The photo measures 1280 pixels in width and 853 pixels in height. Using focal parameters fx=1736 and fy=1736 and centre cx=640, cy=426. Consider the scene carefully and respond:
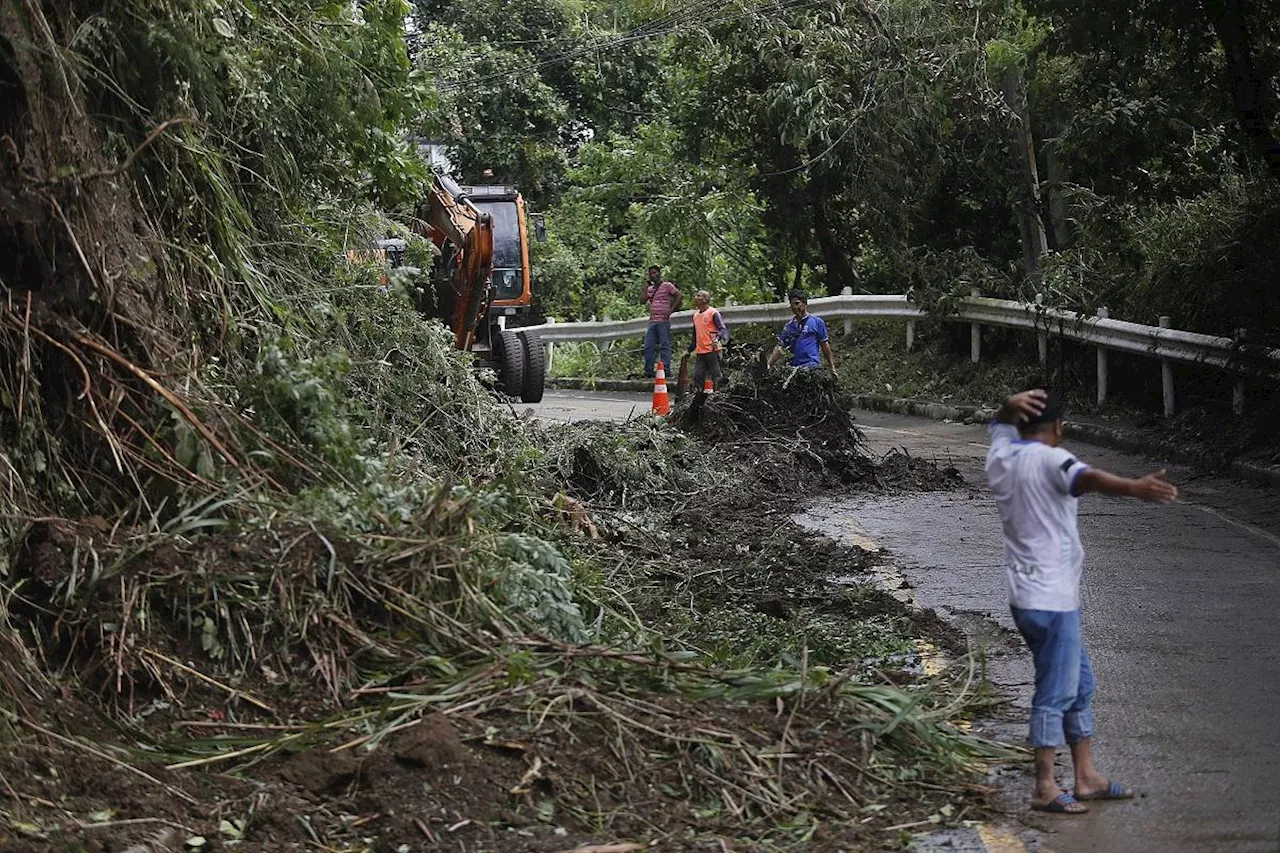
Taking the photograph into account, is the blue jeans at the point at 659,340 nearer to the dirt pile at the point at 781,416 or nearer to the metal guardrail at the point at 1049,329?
the metal guardrail at the point at 1049,329

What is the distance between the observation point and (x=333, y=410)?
8.05 m

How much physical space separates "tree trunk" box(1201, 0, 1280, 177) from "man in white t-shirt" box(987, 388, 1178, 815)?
35.1 feet

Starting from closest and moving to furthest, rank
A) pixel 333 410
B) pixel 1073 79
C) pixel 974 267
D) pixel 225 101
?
pixel 333 410
pixel 225 101
pixel 1073 79
pixel 974 267

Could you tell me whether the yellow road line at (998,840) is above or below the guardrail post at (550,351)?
A: above

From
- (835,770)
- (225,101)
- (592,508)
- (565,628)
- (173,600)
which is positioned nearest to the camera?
(835,770)

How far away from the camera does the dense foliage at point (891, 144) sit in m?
17.4

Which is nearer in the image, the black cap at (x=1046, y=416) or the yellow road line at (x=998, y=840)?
the yellow road line at (x=998, y=840)

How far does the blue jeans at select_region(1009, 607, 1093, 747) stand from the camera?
6199 millimetres

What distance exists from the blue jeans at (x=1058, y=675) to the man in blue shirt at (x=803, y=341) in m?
11.2

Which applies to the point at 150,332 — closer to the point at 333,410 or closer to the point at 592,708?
the point at 333,410

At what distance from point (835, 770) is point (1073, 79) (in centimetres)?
1589

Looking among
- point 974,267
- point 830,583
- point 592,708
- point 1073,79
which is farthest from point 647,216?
point 592,708

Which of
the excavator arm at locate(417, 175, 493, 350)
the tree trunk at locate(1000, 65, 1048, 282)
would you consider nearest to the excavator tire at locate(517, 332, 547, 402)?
the excavator arm at locate(417, 175, 493, 350)

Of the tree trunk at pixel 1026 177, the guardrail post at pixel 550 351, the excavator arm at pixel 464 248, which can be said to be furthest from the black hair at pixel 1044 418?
the guardrail post at pixel 550 351
